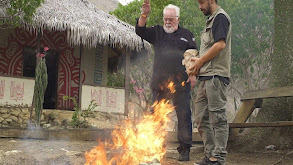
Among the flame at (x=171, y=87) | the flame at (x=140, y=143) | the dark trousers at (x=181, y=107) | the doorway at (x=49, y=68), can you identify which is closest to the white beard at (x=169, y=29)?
the flame at (x=171, y=87)

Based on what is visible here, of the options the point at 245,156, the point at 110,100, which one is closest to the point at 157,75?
the point at 245,156

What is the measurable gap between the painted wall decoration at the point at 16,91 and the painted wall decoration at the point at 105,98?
158cm

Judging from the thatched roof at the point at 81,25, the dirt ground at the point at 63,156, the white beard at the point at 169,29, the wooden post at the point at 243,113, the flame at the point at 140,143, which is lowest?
the dirt ground at the point at 63,156

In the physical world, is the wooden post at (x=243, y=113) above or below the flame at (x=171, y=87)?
below

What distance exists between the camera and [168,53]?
15.0 feet

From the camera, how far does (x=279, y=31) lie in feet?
18.3

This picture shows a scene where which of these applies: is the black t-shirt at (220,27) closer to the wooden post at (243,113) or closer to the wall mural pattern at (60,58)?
the wooden post at (243,113)

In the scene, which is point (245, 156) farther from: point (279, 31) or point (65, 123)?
point (65, 123)

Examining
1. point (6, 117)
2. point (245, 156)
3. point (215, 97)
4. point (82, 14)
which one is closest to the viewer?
point (215, 97)

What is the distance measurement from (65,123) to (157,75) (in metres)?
5.09

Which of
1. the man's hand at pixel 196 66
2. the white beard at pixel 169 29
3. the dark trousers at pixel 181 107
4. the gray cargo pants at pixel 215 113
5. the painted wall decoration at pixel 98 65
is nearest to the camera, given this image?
the gray cargo pants at pixel 215 113

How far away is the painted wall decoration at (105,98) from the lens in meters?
10.6

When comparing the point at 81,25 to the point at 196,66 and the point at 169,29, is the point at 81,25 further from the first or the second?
the point at 196,66

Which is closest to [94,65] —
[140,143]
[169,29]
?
[169,29]
